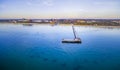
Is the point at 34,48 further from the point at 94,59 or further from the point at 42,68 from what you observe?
the point at 94,59

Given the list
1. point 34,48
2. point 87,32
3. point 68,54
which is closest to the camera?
point 68,54

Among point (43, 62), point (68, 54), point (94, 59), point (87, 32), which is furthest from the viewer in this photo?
point (87, 32)

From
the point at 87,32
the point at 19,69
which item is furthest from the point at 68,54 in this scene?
the point at 87,32

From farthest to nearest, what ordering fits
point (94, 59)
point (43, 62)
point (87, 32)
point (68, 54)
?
point (87, 32) < point (68, 54) < point (94, 59) < point (43, 62)

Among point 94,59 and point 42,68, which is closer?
point 42,68

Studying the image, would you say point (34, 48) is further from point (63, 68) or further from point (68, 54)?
point (63, 68)

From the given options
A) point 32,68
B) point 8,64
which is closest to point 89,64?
point 32,68

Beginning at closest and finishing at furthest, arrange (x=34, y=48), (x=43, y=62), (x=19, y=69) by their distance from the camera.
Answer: (x=19, y=69), (x=43, y=62), (x=34, y=48)

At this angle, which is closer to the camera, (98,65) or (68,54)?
(98,65)
